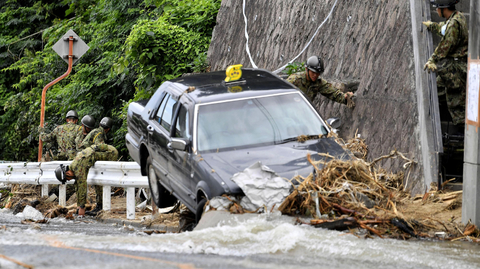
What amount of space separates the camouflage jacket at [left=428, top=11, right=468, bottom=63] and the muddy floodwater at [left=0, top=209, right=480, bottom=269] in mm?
2877

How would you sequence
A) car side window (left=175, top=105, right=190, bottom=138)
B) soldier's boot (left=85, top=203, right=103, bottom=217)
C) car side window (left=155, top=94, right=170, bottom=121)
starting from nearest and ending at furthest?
car side window (left=175, top=105, right=190, bottom=138) < car side window (left=155, top=94, right=170, bottom=121) < soldier's boot (left=85, top=203, right=103, bottom=217)

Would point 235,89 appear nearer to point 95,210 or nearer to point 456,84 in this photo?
point 456,84

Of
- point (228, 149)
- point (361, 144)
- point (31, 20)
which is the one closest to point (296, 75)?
point (361, 144)

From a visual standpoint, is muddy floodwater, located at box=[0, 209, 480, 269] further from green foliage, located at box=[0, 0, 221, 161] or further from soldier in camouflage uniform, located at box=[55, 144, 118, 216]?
green foliage, located at box=[0, 0, 221, 161]

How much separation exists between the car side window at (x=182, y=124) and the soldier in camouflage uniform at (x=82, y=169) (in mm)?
4138

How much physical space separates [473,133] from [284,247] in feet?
8.35

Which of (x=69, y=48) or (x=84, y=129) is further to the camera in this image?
(x=69, y=48)

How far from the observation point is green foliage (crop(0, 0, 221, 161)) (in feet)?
54.2

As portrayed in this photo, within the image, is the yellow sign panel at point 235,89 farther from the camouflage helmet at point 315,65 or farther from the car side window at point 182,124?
the camouflage helmet at point 315,65

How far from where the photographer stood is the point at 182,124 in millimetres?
8062

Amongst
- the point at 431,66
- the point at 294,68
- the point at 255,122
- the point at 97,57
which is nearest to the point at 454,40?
the point at 431,66

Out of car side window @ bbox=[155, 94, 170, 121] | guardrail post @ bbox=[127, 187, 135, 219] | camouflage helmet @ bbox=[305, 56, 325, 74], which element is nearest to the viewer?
car side window @ bbox=[155, 94, 170, 121]

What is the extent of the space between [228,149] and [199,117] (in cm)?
63

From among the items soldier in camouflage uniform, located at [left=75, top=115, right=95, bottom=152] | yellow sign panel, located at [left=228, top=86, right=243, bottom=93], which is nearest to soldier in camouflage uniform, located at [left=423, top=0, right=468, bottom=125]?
yellow sign panel, located at [left=228, top=86, right=243, bottom=93]
